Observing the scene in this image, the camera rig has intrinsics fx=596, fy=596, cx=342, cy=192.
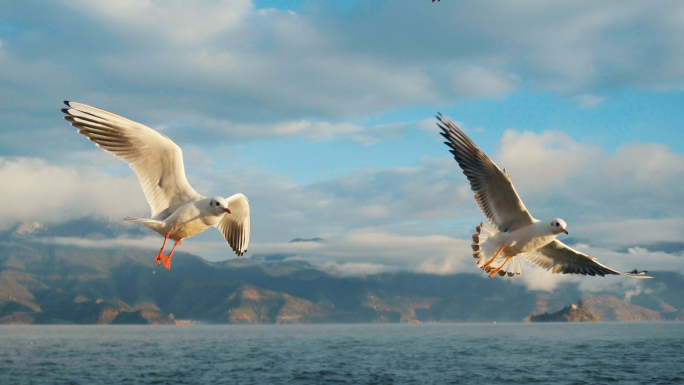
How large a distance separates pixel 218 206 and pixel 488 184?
9.28m

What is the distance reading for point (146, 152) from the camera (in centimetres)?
1797

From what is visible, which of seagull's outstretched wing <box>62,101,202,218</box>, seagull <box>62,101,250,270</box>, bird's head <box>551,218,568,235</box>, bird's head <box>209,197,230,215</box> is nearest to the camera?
bird's head <box>209,197,230,215</box>

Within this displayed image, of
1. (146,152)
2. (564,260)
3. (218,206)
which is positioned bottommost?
(564,260)

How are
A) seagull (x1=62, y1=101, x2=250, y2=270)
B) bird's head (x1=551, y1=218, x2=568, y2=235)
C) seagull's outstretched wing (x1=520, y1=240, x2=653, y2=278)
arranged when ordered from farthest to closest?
seagull's outstretched wing (x1=520, y1=240, x2=653, y2=278)
bird's head (x1=551, y1=218, x2=568, y2=235)
seagull (x1=62, y1=101, x2=250, y2=270)

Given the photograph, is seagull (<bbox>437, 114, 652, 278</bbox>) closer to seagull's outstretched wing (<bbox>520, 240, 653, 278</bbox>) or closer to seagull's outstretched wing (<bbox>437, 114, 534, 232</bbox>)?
seagull's outstretched wing (<bbox>437, 114, 534, 232</bbox>)

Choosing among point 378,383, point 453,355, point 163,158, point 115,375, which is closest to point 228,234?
point 163,158

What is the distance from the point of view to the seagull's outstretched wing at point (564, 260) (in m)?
22.9

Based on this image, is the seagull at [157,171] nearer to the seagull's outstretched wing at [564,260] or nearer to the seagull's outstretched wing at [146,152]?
the seagull's outstretched wing at [146,152]

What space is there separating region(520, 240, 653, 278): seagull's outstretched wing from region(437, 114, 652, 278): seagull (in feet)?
3.75

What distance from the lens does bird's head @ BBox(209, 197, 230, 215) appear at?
16.6 meters

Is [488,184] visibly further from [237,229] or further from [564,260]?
[237,229]

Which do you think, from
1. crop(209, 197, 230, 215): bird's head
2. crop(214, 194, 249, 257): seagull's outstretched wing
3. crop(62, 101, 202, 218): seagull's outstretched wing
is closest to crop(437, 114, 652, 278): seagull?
crop(214, 194, 249, 257): seagull's outstretched wing

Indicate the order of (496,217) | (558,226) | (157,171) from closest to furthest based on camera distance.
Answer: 1. (157,171)
2. (558,226)
3. (496,217)

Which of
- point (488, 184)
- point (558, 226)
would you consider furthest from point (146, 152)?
point (558, 226)
